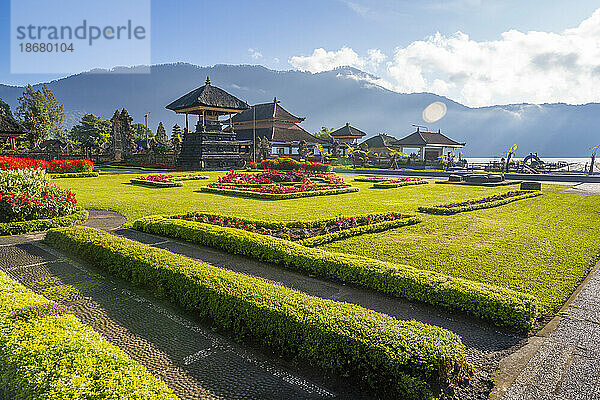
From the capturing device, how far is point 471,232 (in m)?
10.3

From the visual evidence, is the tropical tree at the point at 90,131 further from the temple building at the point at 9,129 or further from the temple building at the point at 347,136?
the temple building at the point at 9,129

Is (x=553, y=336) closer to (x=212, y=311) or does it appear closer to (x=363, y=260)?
(x=363, y=260)

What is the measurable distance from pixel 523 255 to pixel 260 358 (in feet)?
20.9

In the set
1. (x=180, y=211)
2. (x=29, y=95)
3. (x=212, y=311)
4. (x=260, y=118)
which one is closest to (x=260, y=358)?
(x=212, y=311)

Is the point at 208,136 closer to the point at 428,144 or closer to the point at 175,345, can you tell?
the point at 428,144

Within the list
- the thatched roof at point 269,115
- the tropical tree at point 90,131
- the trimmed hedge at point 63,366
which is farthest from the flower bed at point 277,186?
the tropical tree at point 90,131

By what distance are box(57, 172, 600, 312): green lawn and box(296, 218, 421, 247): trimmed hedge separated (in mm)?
277

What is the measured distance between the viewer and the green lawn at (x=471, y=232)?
700 cm

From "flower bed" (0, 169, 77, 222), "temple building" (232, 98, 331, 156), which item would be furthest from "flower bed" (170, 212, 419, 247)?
"temple building" (232, 98, 331, 156)

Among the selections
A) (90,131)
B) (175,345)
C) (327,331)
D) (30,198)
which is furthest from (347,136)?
(327,331)

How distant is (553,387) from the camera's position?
3.79 m

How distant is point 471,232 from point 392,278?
5.35 m

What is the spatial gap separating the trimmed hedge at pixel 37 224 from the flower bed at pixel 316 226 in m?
2.82

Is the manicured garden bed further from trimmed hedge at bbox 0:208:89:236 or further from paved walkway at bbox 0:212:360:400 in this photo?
paved walkway at bbox 0:212:360:400
